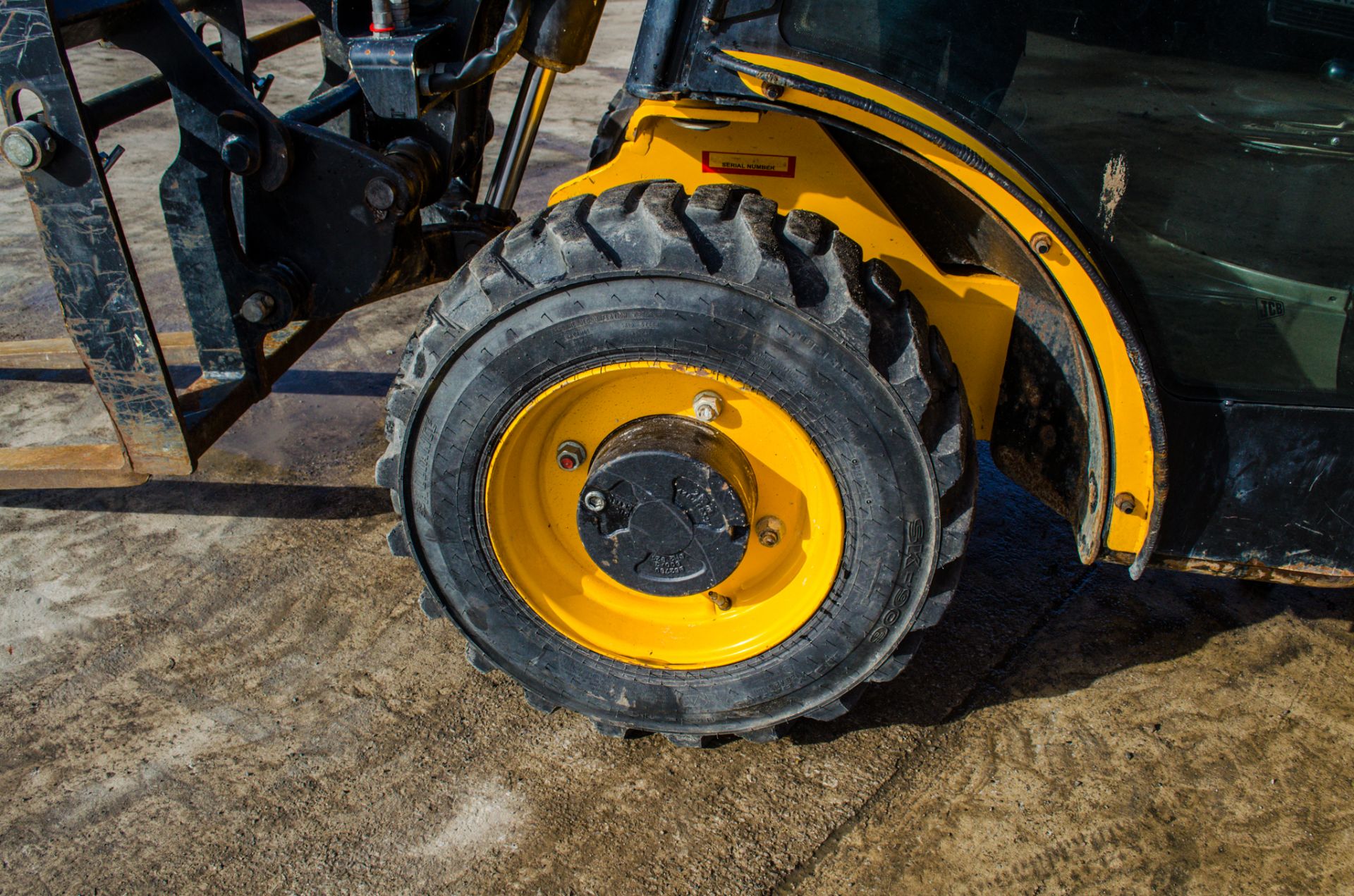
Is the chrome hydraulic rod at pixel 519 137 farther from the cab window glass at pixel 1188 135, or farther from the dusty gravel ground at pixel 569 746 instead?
the cab window glass at pixel 1188 135

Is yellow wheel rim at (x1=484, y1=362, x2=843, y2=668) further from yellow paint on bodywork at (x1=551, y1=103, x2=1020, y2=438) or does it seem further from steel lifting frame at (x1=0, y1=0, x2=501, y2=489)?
steel lifting frame at (x1=0, y1=0, x2=501, y2=489)

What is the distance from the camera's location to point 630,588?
228 cm

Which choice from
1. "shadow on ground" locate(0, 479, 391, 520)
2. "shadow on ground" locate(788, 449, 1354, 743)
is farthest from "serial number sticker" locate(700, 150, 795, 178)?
"shadow on ground" locate(0, 479, 391, 520)

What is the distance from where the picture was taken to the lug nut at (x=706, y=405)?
2.13 metres

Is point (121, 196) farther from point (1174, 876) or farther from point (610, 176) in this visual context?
point (1174, 876)

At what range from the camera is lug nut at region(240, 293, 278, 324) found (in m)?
2.52

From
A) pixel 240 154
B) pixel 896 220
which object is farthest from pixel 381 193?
pixel 896 220

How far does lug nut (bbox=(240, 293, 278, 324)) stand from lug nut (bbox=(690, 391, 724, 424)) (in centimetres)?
119

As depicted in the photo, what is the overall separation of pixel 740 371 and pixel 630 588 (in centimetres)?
61

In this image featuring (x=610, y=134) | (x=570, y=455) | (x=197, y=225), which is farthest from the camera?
(x=610, y=134)

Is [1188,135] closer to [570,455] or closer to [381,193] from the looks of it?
[570,455]

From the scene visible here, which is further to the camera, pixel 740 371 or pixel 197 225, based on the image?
pixel 197 225

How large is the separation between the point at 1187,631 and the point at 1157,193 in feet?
4.80

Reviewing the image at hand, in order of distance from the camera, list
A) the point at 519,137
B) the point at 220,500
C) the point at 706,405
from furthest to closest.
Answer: the point at 220,500
the point at 519,137
the point at 706,405
